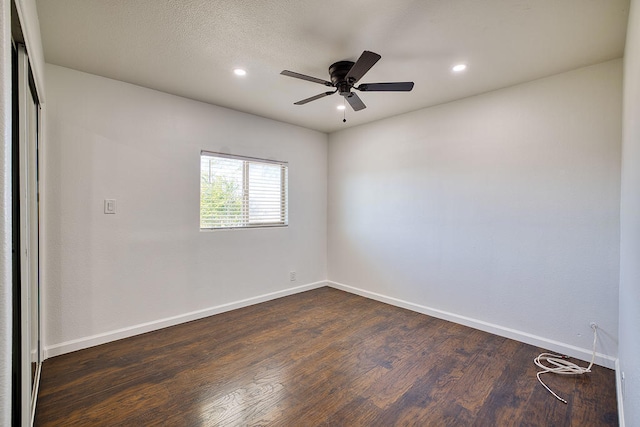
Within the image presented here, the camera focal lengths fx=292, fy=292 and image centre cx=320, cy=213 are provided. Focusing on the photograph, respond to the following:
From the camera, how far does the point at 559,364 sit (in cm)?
242

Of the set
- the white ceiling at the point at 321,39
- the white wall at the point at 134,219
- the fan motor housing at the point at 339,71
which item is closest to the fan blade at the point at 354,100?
the fan motor housing at the point at 339,71

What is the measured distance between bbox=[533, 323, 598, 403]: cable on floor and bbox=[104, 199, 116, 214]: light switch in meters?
3.90

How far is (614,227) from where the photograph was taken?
93.0 inches

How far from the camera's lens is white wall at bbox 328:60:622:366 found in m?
2.43

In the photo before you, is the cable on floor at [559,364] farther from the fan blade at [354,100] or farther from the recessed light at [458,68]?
the fan blade at [354,100]

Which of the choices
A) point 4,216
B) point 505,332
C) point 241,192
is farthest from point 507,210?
point 4,216

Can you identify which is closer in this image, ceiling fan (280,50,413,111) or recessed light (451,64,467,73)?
ceiling fan (280,50,413,111)

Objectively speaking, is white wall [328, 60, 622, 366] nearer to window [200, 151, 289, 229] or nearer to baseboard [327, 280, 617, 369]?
baseboard [327, 280, 617, 369]

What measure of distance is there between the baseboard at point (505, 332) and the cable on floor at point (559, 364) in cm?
6

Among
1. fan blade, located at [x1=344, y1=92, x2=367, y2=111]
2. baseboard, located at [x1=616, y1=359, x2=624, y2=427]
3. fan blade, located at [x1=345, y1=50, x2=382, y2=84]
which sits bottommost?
A: baseboard, located at [x1=616, y1=359, x2=624, y2=427]

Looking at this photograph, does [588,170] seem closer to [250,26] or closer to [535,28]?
[535,28]

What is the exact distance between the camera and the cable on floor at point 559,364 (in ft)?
7.56

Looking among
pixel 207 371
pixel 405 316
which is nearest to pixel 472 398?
pixel 405 316

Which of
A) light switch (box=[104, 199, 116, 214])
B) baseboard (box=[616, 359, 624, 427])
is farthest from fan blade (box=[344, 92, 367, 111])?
baseboard (box=[616, 359, 624, 427])
